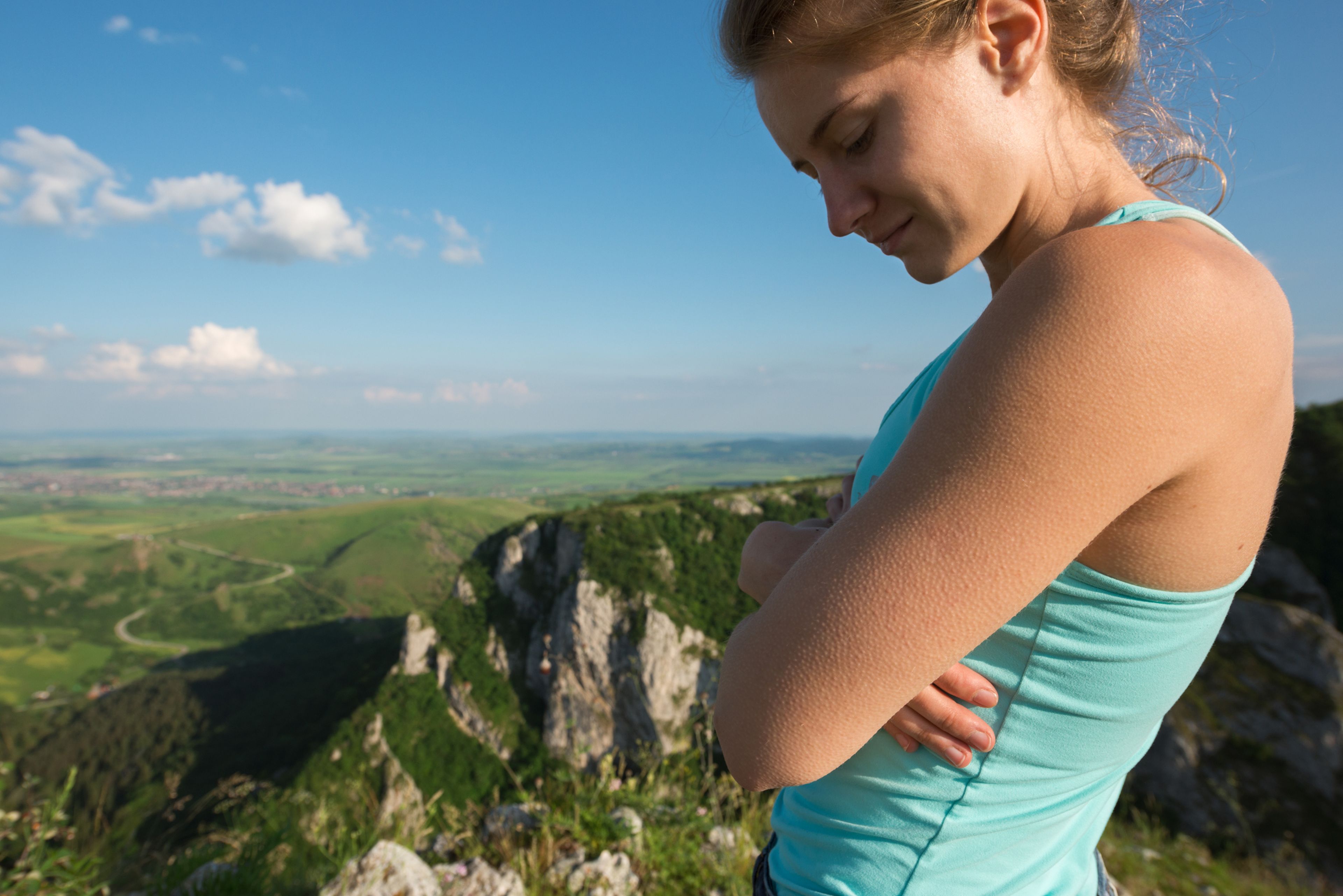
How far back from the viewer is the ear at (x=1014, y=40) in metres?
0.97

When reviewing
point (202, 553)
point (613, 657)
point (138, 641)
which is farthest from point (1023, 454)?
point (202, 553)

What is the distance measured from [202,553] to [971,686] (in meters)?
130

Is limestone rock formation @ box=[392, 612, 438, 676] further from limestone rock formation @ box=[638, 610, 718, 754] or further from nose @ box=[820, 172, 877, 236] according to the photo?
nose @ box=[820, 172, 877, 236]

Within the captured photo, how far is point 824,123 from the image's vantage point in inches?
40.9

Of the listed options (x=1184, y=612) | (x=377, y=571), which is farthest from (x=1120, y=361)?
(x=377, y=571)

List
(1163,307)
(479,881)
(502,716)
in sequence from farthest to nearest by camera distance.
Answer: (502,716)
(479,881)
(1163,307)

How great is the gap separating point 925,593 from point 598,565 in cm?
4486

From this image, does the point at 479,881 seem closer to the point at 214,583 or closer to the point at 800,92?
the point at 800,92

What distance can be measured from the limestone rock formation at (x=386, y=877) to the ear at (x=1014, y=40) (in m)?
4.22

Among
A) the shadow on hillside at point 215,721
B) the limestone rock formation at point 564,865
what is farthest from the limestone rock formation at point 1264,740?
the shadow on hillside at point 215,721

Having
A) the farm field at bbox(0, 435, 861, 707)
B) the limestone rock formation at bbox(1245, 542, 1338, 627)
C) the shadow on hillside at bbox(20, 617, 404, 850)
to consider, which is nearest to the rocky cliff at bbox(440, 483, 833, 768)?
the shadow on hillside at bbox(20, 617, 404, 850)

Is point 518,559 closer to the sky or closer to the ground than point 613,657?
closer to the sky

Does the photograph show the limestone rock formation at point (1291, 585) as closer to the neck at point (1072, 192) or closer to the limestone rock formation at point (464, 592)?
the neck at point (1072, 192)

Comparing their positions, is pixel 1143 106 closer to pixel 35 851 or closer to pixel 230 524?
pixel 35 851
